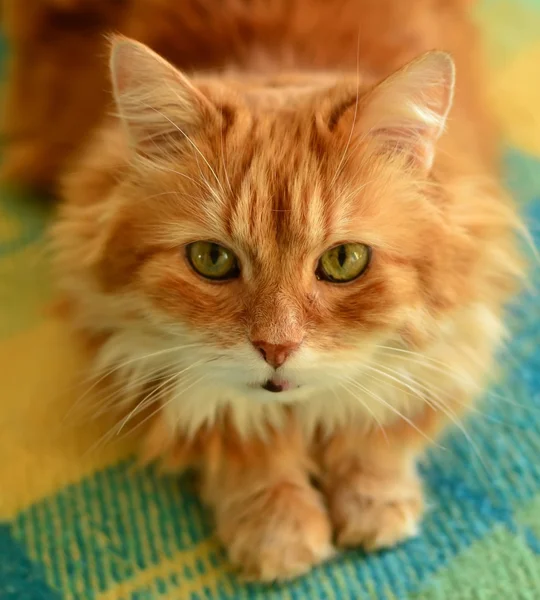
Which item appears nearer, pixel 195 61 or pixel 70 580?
pixel 70 580

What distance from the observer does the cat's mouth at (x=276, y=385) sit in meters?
0.97

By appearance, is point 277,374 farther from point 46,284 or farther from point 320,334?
point 46,284

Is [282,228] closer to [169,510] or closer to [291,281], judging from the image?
[291,281]

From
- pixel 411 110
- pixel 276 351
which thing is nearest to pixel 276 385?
pixel 276 351

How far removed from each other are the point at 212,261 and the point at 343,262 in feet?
0.61

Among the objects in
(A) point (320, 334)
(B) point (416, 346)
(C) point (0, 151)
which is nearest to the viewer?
(A) point (320, 334)

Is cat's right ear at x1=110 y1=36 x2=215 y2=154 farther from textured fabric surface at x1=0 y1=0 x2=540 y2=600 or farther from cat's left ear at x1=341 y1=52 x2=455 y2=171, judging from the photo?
textured fabric surface at x1=0 y1=0 x2=540 y2=600

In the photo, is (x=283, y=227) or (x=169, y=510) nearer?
(x=283, y=227)

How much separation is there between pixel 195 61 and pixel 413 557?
1.06 meters

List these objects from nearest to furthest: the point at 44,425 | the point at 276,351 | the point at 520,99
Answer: the point at 276,351 → the point at 44,425 → the point at 520,99

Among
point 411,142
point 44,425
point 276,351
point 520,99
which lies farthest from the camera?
point 520,99

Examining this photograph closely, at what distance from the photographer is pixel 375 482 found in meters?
1.17

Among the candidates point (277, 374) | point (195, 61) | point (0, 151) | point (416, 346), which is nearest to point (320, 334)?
point (277, 374)

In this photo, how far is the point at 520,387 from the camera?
1374 millimetres
